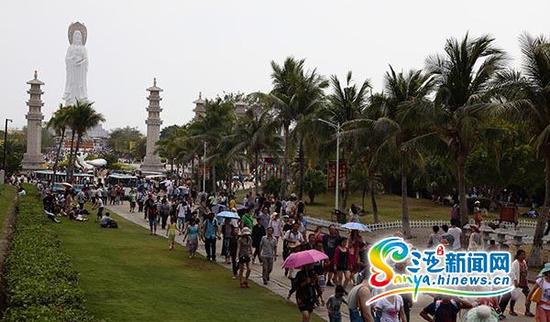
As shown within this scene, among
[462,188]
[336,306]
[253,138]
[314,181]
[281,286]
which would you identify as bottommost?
[281,286]

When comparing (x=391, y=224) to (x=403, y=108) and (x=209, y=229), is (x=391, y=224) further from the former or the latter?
(x=209, y=229)

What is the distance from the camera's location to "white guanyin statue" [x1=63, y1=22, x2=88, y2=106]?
6033 inches

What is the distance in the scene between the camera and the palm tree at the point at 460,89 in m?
25.7

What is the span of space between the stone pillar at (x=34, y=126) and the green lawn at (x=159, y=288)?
75.2m

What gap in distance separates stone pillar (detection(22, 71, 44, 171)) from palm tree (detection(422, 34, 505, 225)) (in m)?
78.0

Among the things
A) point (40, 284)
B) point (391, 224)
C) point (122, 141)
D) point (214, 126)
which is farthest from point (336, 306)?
point (122, 141)

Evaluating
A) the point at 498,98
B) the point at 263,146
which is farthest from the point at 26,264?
the point at 263,146

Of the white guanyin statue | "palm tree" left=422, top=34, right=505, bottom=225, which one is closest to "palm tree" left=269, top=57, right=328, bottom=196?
"palm tree" left=422, top=34, right=505, bottom=225

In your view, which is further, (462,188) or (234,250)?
(462,188)

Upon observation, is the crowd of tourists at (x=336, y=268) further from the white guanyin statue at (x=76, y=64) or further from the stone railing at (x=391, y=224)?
the white guanyin statue at (x=76, y=64)

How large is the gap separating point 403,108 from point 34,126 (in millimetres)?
78812

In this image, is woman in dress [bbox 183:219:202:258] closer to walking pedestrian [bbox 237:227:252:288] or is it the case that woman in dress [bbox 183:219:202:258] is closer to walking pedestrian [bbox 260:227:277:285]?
walking pedestrian [bbox 237:227:252:288]

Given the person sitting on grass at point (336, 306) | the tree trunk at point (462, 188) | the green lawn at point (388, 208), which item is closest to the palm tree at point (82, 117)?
the green lawn at point (388, 208)

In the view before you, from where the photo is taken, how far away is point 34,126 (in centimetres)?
9731
